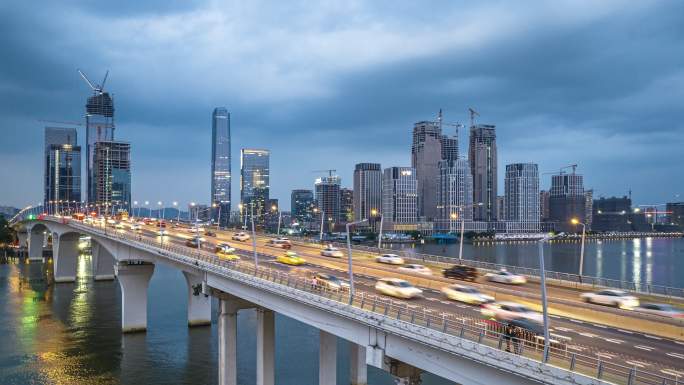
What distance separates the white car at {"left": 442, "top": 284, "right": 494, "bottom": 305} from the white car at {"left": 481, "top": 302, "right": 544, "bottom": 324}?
8.30 feet

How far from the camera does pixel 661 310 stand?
26.8 metres

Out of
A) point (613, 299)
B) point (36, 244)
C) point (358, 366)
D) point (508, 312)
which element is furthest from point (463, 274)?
point (36, 244)

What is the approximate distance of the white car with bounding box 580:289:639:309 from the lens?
29.0 m

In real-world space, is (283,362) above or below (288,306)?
below

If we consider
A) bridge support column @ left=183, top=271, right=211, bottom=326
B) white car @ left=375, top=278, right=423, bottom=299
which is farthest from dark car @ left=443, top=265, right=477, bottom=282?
bridge support column @ left=183, top=271, right=211, bottom=326

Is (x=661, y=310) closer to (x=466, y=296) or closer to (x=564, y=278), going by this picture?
(x=466, y=296)

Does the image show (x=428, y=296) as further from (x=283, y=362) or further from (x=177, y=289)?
(x=177, y=289)

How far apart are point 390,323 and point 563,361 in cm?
747

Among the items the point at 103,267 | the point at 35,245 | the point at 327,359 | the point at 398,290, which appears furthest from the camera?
the point at 35,245

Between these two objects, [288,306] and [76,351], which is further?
[76,351]

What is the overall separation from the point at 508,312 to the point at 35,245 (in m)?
162

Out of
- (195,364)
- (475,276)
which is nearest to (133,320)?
(195,364)

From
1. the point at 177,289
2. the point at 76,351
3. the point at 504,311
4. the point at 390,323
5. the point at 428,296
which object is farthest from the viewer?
the point at 177,289

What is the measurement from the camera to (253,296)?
3734 centimetres
